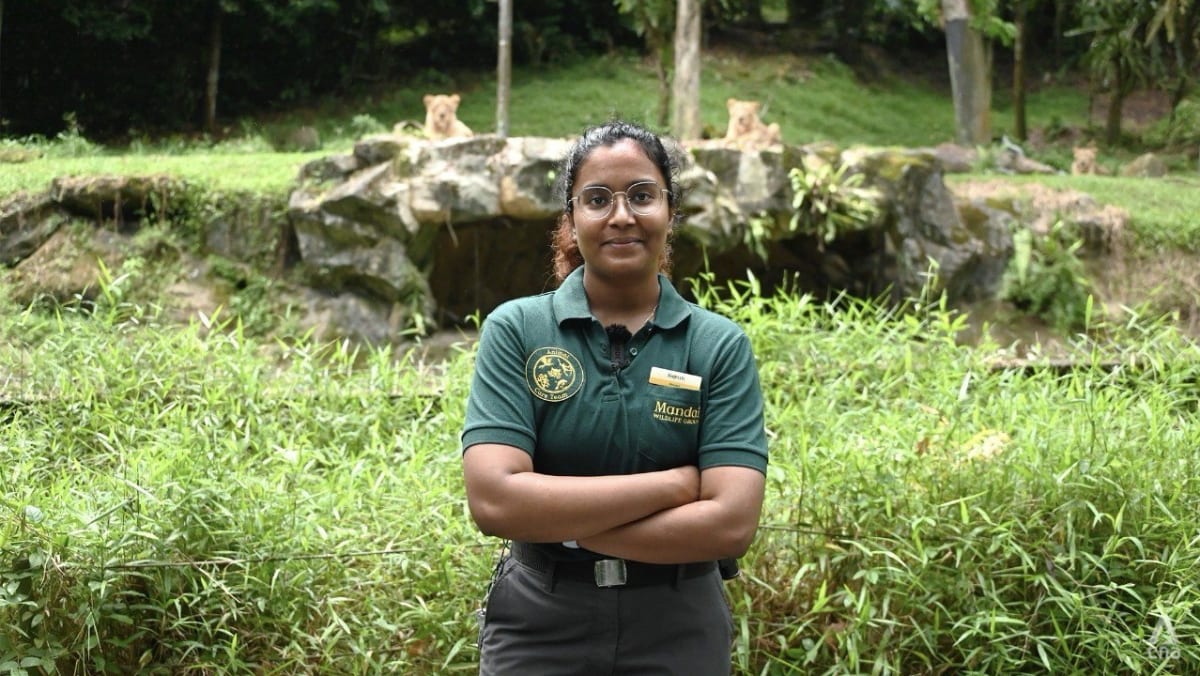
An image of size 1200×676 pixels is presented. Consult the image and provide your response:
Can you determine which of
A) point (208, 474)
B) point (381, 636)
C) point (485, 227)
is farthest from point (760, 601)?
point (485, 227)

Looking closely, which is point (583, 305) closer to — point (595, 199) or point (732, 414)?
point (595, 199)

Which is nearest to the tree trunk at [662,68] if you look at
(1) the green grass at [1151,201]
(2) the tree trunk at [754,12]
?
(1) the green grass at [1151,201]

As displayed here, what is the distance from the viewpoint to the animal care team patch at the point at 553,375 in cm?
226

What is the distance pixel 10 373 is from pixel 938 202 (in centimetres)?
779

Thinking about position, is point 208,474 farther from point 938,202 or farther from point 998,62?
point 998,62

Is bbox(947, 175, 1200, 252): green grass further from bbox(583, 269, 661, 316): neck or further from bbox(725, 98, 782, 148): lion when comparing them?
bbox(583, 269, 661, 316): neck

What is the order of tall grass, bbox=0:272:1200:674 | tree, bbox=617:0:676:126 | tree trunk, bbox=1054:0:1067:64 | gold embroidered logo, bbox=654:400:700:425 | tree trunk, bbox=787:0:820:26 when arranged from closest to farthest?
gold embroidered logo, bbox=654:400:700:425, tall grass, bbox=0:272:1200:674, tree, bbox=617:0:676:126, tree trunk, bbox=1054:0:1067:64, tree trunk, bbox=787:0:820:26

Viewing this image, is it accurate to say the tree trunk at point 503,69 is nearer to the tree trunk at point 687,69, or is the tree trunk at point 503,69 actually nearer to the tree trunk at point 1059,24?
the tree trunk at point 687,69

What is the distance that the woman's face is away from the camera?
2.29 meters

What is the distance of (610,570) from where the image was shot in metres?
2.26

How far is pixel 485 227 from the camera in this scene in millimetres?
9008

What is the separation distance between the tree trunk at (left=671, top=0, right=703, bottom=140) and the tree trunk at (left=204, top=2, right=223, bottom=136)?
239 inches

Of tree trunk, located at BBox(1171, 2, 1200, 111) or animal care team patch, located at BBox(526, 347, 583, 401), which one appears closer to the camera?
animal care team patch, located at BBox(526, 347, 583, 401)

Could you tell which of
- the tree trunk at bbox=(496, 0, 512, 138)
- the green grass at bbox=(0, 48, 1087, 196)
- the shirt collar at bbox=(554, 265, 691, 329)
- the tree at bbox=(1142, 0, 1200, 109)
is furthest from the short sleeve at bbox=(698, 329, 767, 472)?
the tree at bbox=(1142, 0, 1200, 109)
